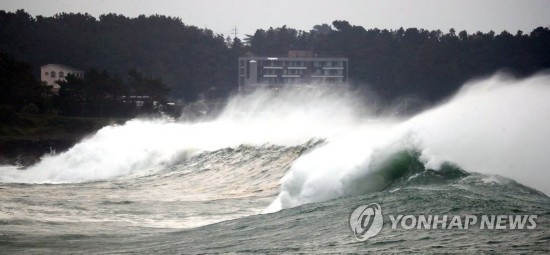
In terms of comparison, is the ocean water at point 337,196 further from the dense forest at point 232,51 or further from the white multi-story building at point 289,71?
the white multi-story building at point 289,71

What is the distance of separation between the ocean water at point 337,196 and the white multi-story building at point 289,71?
9550 cm

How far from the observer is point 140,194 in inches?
1107

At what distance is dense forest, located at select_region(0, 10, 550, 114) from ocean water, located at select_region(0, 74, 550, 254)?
80.0 meters

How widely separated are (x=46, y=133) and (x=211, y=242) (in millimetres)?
52815

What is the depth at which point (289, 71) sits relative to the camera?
13362 centimetres

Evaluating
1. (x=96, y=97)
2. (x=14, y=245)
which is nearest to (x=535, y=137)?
(x=14, y=245)

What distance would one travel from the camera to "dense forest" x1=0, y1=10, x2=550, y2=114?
384 feet

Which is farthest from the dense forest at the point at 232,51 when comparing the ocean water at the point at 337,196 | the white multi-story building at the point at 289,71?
the ocean water at the point at 337,196

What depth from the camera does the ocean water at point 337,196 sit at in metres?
15.0

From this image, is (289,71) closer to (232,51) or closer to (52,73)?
(232,51)

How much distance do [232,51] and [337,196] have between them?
394 feet

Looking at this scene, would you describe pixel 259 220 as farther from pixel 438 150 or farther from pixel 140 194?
pixel 140 194

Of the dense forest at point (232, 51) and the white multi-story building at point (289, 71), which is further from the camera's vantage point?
the white multi-story building at point (289, 71)

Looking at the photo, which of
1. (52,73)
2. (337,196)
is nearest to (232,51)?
(52,73)
